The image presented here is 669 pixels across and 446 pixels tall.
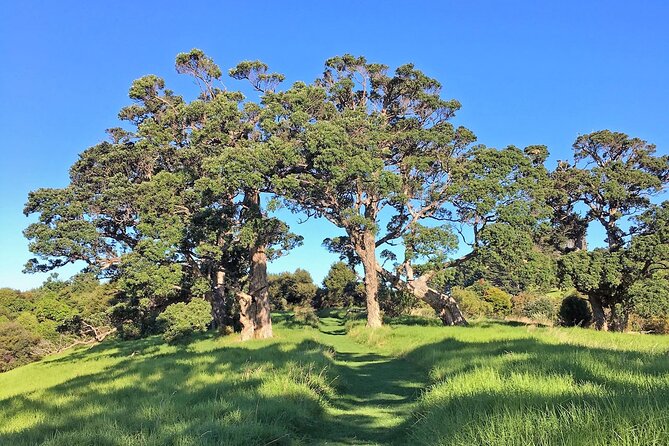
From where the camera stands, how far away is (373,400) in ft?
30.4

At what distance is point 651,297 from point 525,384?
2235 centimetres

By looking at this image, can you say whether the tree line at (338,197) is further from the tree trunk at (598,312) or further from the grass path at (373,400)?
the grass path at (373,400)

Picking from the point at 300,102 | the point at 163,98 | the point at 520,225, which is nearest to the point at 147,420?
the point at 300,102

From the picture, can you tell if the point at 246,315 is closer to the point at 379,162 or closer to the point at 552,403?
the point at 379,162

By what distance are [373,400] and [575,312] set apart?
2491 cm

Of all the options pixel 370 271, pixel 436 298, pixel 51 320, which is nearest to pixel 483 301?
pixel 436 298

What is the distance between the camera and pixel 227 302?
109ft

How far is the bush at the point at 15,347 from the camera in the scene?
98.7 feet

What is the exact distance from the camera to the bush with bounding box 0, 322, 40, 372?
30.1 metres

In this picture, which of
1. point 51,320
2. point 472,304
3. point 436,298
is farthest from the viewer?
point 51,320

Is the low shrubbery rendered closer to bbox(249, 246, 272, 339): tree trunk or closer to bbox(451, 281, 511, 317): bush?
bbox(249, 246, 272, 339): tree trunk

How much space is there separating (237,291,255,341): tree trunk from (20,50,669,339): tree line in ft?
0.24

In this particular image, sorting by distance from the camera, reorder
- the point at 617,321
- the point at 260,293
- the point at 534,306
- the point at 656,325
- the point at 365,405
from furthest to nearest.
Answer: the point at 534,306
the point at 656,325
the point at 617,321
the point at 260,293
the point at 365,405

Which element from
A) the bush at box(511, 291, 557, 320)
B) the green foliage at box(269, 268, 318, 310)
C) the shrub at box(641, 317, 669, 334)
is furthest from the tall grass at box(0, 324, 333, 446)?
the green foliage at box(269, 268, 318, 310)
